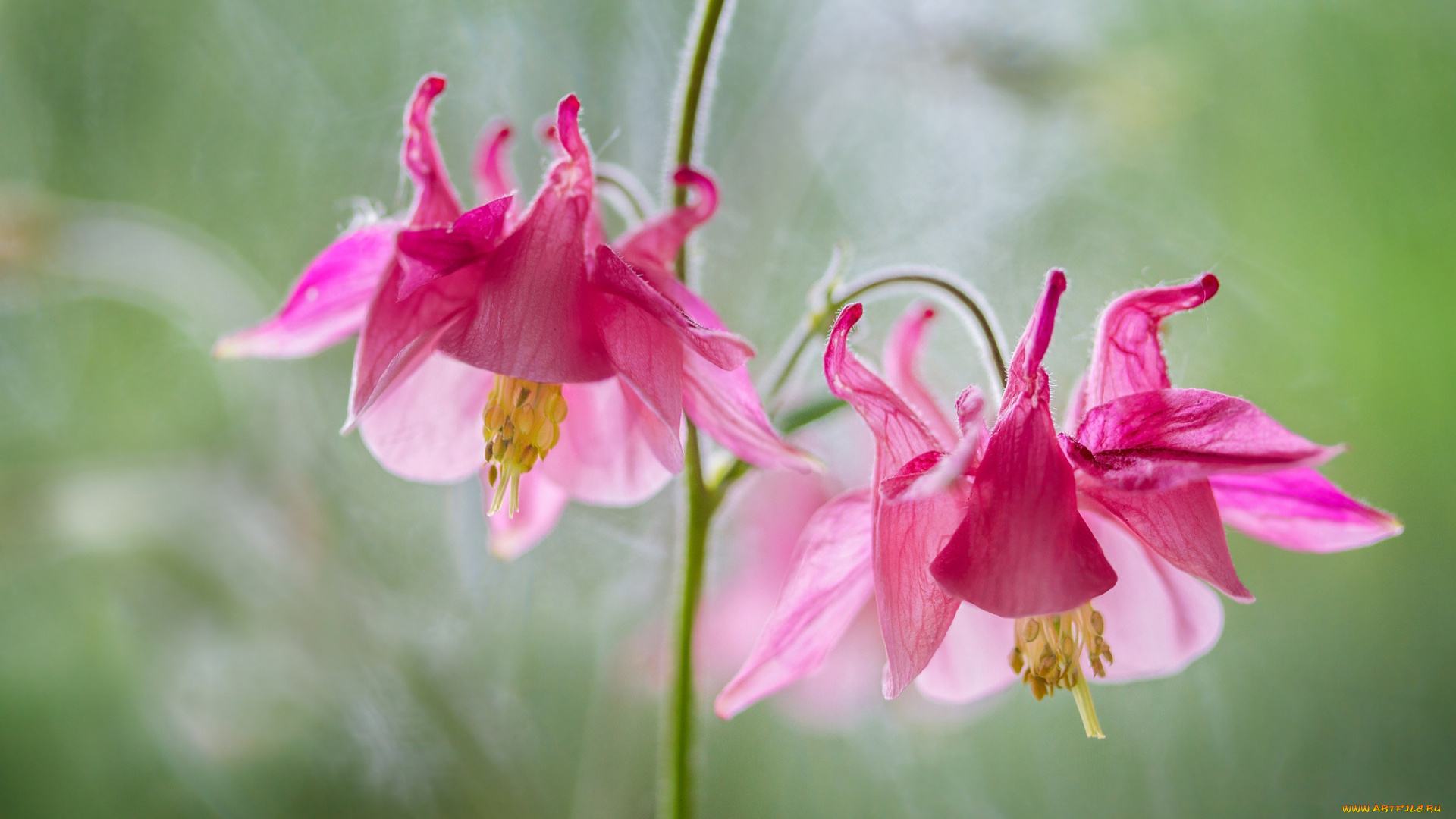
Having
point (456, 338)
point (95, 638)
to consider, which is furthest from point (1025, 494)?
point (95, 638)

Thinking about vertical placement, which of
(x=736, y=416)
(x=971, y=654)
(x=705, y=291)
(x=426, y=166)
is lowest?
(x=971, y=654)

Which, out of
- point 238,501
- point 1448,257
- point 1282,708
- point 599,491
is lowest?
point 1282,708

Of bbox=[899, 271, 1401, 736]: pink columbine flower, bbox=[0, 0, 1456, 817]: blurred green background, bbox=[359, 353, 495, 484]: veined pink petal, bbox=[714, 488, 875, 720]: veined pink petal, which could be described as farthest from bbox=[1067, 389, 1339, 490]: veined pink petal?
bbox=[0, 0, 1456, 817]: blurred green background

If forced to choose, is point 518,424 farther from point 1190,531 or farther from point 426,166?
point 1190,531

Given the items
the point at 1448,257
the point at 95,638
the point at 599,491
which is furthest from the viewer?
the point at 95,638

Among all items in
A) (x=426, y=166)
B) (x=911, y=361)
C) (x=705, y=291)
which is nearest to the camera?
(x=426, y=166)

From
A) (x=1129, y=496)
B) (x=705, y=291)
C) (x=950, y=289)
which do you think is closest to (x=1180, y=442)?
(x=1129, y=496)

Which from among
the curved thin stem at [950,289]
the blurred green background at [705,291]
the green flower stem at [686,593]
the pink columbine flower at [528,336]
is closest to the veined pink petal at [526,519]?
the pink columbine flower at [528,336]

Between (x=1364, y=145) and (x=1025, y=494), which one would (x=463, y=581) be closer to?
(x=1025, y=494)
